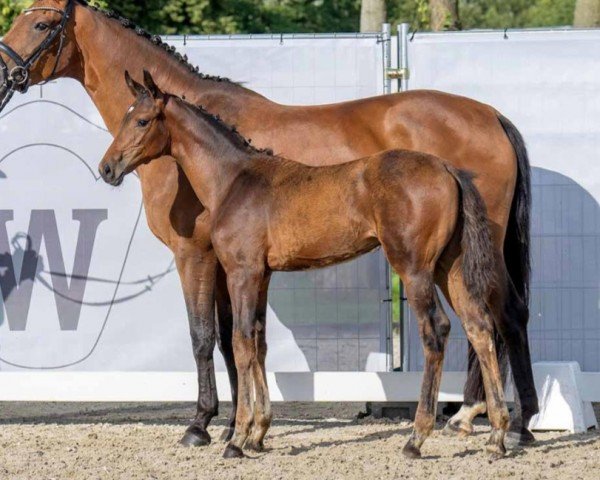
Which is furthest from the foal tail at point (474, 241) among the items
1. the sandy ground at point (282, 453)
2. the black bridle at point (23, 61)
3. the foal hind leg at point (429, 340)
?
the black bridle at point (23, 61)

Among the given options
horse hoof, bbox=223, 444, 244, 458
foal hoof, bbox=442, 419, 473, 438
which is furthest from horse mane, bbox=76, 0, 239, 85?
foal hoof, bbox=442, 419, 473, 438

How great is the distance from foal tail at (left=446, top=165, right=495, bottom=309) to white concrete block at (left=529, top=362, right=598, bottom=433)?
4.72 feet

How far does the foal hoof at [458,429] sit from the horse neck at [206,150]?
6.30 ft

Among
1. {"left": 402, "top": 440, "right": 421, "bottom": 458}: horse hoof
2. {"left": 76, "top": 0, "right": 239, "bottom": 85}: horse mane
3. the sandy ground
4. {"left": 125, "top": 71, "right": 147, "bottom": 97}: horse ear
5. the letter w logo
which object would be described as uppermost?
{"left": 76, "top": 0, "right": 239, "bottom": 85}: horse mane

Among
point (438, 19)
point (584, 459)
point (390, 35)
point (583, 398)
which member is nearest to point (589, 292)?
point (583, 398)

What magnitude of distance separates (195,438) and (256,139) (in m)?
1.75

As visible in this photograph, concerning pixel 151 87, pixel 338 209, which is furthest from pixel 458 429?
pixel 151 87

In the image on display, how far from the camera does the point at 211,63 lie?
25.2ft

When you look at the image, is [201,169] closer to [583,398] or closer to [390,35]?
[390,35]

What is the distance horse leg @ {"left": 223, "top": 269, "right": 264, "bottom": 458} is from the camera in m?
6.09

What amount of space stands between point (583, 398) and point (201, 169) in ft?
9.18

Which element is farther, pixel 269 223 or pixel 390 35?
pixel 390 35

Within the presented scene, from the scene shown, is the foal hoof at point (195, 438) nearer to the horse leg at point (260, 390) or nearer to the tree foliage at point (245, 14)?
the horse leg at point (260, 390)

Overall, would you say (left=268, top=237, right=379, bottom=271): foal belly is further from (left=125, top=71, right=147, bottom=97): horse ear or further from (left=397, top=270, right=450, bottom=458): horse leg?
(left=125, top=71, right=147, bottom=97): horse ear
